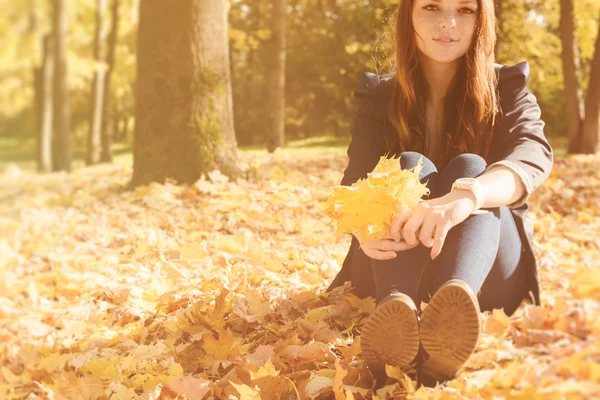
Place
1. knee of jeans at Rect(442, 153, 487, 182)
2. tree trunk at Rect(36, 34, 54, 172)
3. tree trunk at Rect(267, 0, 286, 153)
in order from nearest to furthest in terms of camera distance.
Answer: knee of jeans at Rect(442, 153, 487, 182) < tree trunk at Rect(267, 0, 286, 153) < tree trunk at Rect(36, 34, 54, 172)

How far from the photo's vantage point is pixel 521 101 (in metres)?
2.25

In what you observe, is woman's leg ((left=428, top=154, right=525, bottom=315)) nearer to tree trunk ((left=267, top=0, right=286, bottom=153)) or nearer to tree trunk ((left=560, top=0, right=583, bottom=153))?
tree trunk ((left=267, top=0, right=286, bottom=153))

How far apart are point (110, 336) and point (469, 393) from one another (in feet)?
5.40

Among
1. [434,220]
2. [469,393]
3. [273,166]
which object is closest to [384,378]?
[469,393]

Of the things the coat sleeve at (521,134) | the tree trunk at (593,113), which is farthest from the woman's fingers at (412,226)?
the tree trunk at (593,113)

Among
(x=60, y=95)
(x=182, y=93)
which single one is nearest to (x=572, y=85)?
(x=182, y=93)

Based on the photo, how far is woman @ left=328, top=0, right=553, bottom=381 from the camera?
1.61 meters

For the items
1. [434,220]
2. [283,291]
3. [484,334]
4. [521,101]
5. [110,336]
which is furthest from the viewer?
[283,291]

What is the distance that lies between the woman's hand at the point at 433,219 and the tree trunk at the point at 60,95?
10797mm

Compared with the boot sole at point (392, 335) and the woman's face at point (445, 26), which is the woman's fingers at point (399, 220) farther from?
the woman's face at point (445, 26)

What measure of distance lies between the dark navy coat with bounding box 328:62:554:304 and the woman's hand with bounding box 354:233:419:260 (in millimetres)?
398

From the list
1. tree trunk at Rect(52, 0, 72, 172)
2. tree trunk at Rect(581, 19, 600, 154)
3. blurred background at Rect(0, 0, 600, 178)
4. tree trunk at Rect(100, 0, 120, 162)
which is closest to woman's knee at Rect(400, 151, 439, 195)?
blurred background at Rect(0, 0, 600, 178)

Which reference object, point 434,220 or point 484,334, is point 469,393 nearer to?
point 484,334

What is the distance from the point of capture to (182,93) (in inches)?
195
